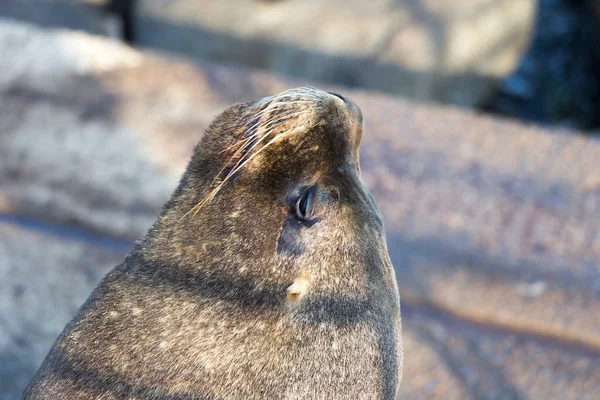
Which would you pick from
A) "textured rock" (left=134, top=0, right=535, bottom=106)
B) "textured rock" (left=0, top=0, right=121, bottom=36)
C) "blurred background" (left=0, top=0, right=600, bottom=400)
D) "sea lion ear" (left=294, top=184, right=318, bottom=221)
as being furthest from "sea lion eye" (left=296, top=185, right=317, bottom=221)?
"textured rock" (left=0, top=0, right=121, bottom=36)

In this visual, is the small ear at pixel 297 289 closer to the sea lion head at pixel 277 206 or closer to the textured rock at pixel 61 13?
the sea lion head at pixel 277 206

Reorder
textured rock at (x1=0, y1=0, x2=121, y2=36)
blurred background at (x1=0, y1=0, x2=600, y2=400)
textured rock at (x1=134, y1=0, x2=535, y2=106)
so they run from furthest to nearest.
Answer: textured rock at (x1=0, y1=0, x2=121, y2=36) → textured rock at (x1=134, y1=0, x2=535, y2=106) → blurred background at (x1=0, y1=0, x2=600, y2=400)

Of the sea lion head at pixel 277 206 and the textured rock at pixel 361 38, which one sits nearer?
the sea lion head at pixel 277 206

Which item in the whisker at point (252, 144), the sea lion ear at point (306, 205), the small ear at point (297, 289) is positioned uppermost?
the whisker at point (252, 144)

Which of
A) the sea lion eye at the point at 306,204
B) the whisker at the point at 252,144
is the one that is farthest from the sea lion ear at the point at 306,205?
the whisker at the point at 252,144

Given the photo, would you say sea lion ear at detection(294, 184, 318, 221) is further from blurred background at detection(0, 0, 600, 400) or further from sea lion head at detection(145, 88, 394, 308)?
blurred background at detection(0, 0, 600, 400)

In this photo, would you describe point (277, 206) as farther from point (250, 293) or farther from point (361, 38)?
point (361, 38)

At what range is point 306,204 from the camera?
63.5 inches

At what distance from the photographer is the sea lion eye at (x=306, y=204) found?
5.28 ft

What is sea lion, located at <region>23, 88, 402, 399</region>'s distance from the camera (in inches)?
61.1

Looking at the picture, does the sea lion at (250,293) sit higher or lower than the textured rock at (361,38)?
lower

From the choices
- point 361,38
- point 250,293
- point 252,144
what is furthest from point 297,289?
point 361,38

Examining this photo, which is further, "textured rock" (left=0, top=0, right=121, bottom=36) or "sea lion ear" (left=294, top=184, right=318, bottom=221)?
"textured rock" (left=0, top=0, right=121, bottom=36)

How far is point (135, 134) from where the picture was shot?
150 inches
